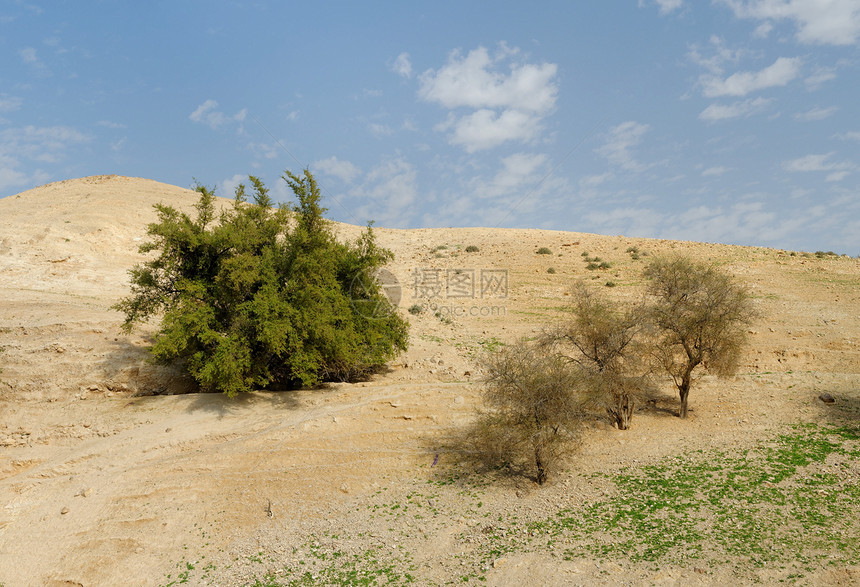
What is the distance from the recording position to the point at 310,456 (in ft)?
58.6

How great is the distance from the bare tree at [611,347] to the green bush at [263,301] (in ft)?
28.6

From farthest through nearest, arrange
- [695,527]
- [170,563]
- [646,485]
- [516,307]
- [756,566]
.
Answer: [516,307]
[646,485]
[170,563]
[695,527]
[756,566]

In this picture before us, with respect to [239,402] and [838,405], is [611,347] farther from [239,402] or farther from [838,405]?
[239,402]

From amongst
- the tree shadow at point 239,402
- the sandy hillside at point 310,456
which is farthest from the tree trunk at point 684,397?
the tree shadow at point 239,402

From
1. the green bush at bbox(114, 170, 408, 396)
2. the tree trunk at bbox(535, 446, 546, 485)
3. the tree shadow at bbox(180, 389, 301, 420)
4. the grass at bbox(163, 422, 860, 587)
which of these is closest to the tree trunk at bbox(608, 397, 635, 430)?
the grass at bbox(163, 422, 860, 587)

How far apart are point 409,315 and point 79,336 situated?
677 inches

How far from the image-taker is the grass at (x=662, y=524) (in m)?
11.6

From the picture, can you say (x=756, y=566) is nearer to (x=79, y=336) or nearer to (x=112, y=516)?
(x=112, y=516)

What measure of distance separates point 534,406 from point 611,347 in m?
4.68

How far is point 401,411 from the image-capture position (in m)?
20.2

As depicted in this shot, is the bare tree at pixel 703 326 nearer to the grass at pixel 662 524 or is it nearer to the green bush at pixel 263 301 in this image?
the grass at pixel 662 524

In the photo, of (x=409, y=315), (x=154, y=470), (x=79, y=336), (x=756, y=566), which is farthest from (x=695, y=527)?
(x=79, y=336)

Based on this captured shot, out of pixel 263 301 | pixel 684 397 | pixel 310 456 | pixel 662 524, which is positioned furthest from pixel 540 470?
pixel 263 301

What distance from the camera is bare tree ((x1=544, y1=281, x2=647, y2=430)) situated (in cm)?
1812
